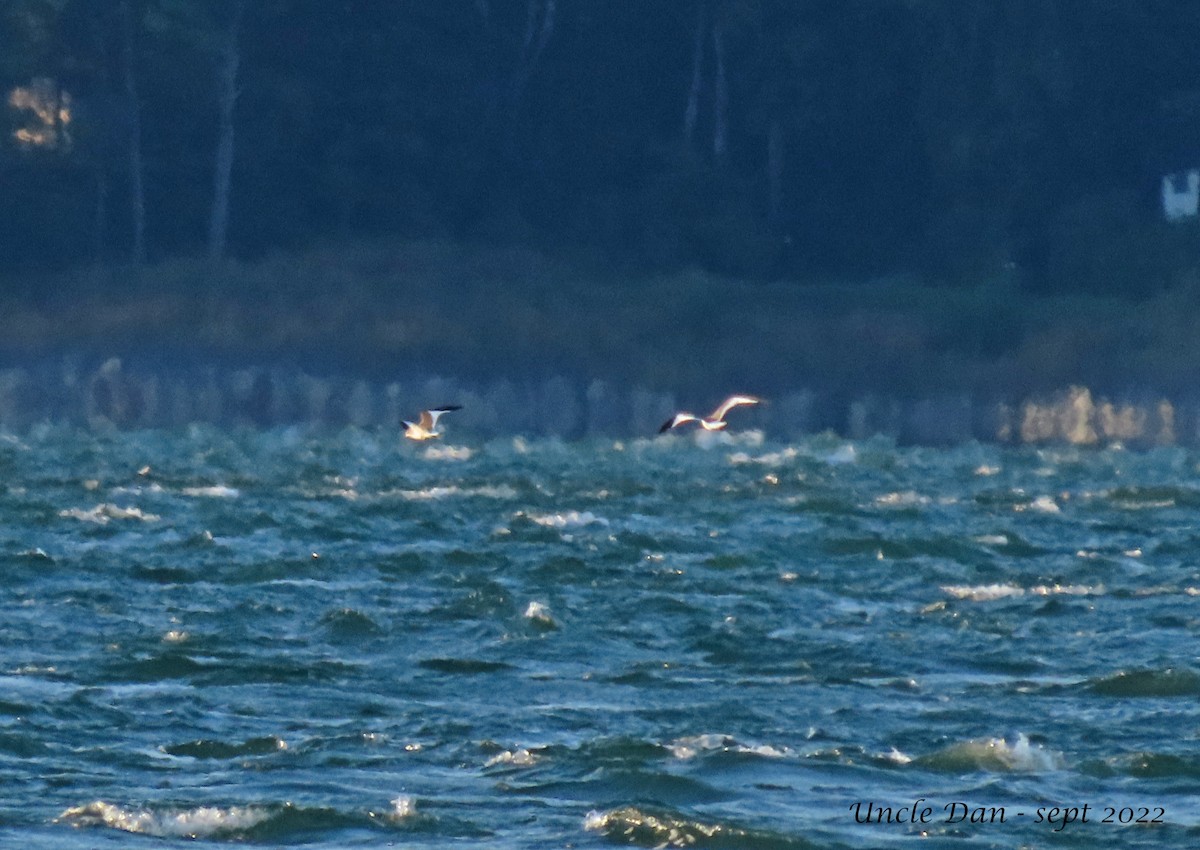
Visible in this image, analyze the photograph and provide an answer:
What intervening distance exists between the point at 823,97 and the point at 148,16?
56.5 ft

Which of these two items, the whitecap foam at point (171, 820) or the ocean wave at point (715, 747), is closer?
the whitecap foam at point (171, 820)

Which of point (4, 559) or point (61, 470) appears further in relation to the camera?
point (61, 470)

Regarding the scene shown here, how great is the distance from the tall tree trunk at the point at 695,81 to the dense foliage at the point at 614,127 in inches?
3.7

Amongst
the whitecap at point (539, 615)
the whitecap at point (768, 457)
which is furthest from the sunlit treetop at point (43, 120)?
the whitecap at point (539, 615)

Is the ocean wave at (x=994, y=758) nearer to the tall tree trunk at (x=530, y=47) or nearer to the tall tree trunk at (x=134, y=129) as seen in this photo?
the tall tree trunk at (x=134, y=129)

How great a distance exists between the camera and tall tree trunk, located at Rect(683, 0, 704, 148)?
75750 mm

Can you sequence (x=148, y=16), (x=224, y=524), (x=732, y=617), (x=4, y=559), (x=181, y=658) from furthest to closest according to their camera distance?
(x=148, y=16) < (x=224, y=524) < (x=4, y=559) < (x=732, y=617) < (x=181, y=658)

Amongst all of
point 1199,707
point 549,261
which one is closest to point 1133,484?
point 1199,707

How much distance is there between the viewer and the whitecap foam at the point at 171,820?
17.0m

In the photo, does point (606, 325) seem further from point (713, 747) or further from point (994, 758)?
point (994, 758)

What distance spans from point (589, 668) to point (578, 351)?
133 ft

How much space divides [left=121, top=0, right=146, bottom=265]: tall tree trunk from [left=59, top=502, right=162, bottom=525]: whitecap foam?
119 feet

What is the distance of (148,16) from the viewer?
7212 cm

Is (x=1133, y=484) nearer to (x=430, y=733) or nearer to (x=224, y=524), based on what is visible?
(x=224, y=524)
